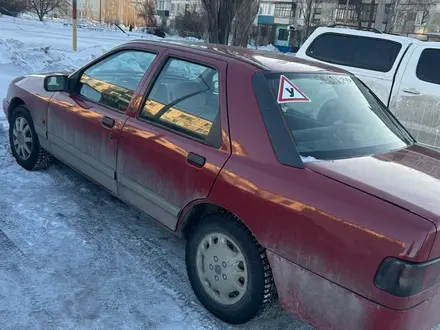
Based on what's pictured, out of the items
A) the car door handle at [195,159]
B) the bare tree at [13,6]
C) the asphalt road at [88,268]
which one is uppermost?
the bare tree at [13,6]

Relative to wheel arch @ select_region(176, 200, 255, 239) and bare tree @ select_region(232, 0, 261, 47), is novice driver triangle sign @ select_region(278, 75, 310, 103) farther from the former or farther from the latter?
bare tree @ select_region(232, 0, 261, 47)

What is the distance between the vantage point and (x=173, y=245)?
3809 millimetres

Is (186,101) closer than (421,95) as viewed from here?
Yes

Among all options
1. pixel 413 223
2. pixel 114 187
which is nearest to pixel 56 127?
pixel 114 187

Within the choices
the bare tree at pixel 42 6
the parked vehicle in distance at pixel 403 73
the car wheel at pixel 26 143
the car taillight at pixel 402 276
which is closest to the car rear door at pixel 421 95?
the parked vehicle in distance at pixel 403 73

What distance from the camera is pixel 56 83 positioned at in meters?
4.32

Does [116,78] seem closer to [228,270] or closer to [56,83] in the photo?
[56,83]

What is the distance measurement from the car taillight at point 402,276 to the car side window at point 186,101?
1.28 metres

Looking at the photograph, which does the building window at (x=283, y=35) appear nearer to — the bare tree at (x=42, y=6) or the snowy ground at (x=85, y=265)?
the bare tree at (x=42, y=6)

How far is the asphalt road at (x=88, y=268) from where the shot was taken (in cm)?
285

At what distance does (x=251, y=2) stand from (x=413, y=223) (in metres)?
10.1

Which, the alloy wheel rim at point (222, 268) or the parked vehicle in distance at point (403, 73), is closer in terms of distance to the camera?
the alloy wheel rim at point (222, 268)

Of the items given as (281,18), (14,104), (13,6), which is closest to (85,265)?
(14,104)

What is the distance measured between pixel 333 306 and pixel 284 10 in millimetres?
68739
